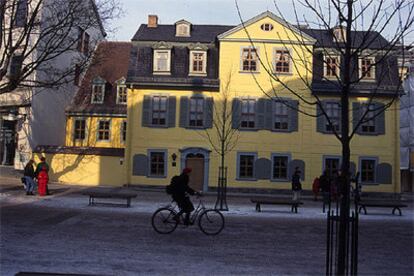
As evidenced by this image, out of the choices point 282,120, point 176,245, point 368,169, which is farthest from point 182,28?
point 176,245

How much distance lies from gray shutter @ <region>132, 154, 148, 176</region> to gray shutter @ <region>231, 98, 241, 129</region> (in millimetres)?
6102

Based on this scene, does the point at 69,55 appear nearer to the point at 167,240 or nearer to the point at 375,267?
the point at 167,240

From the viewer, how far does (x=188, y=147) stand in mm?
31312

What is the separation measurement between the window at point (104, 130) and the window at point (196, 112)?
32.0 feet

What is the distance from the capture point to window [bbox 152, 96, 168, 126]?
31.6 m

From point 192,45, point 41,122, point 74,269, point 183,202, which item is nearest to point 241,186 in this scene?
point 192,45

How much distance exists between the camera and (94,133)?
3841 cm

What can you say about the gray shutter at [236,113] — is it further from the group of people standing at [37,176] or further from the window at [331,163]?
the group of people standing at [37,176]

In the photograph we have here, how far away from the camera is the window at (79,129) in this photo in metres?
38.4

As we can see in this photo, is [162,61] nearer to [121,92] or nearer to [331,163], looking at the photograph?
[121,92]

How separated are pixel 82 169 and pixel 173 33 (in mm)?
11476

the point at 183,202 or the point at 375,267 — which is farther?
the point at 183,202

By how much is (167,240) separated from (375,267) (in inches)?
183

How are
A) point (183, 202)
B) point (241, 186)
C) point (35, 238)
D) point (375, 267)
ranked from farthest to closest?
point (241, 186), point (183, 202), point (35, 238), point (375, 267)
